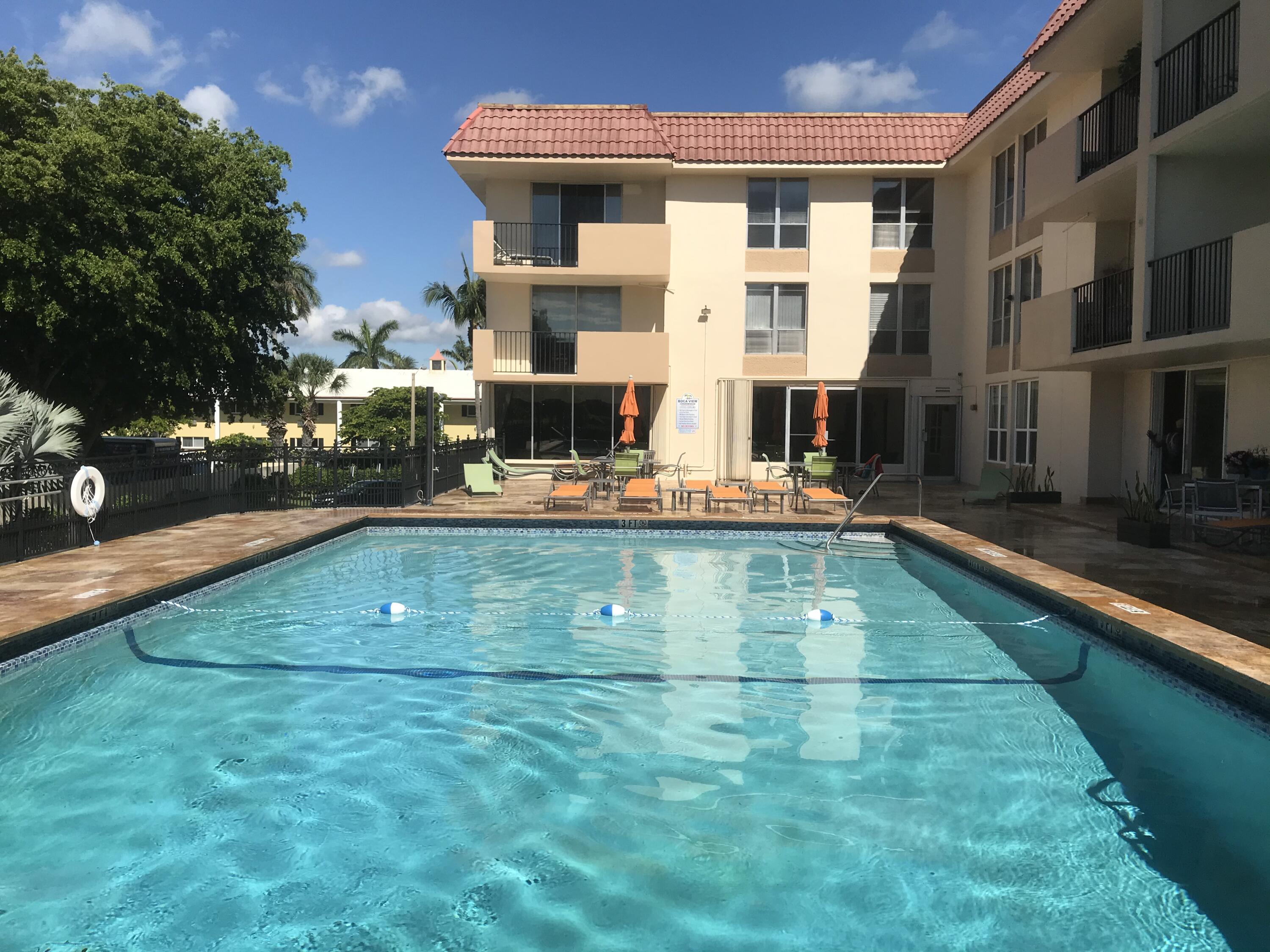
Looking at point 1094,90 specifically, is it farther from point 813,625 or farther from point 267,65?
point 267,65

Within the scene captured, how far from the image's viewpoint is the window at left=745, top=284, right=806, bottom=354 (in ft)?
68.2

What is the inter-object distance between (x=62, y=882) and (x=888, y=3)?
88.6 ft

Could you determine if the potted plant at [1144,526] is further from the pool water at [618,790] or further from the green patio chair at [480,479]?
the green patio chair at [480,479]

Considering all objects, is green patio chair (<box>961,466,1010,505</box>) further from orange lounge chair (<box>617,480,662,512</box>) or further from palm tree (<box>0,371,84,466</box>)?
palm tree (<box>0,371,84,466</box>)

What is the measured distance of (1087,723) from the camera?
583 cm

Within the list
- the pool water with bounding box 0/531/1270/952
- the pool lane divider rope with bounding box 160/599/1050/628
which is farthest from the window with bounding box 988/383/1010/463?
the pool lane divider rope with bounding box 160/599/1050/628

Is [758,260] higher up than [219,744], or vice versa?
[758,260]

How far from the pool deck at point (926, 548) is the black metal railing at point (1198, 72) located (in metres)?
6.06

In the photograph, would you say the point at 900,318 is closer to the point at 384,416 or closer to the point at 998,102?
the point at 998,102

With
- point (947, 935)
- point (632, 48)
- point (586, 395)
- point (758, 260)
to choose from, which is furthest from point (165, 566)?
point (632, 48)

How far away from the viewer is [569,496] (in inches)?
584

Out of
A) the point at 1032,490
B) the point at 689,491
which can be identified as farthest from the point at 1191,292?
the point at 689,491

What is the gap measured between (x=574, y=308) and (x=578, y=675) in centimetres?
1516

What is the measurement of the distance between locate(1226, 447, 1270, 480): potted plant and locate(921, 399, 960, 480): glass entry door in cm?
909
